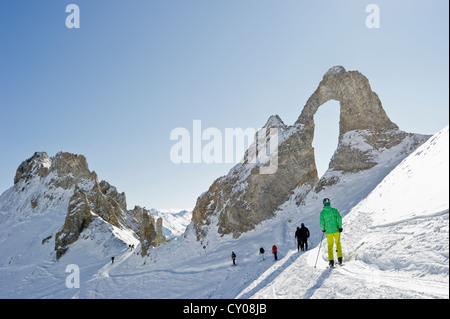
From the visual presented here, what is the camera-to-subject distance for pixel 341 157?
32.8m

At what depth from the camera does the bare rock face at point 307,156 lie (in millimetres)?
32250

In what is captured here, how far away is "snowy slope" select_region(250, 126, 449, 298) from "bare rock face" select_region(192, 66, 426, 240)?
74.9ft

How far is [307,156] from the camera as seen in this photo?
3753 cm

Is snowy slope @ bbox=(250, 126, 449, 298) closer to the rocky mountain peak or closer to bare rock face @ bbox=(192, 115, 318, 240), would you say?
bare rock face @ bbox=(192, 115, 318, 240)

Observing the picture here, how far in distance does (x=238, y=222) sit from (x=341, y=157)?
1602 cm

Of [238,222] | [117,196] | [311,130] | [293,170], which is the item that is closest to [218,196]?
[238,222]

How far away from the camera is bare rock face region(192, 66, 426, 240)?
106ft

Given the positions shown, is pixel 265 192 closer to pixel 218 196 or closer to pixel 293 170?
pixel 293 170

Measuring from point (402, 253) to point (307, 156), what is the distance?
32.0m
